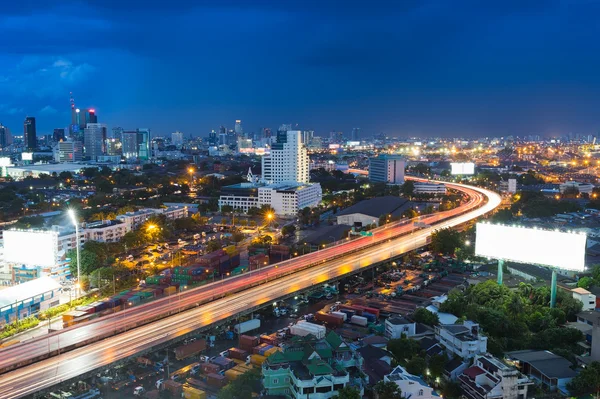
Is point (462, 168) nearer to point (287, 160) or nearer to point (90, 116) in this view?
point (287, 160)

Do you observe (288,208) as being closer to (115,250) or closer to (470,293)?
(115,250)

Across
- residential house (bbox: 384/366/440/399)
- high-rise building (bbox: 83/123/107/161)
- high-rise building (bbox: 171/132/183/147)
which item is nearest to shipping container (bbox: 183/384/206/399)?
residential house (bbox: 384/366/440/399)

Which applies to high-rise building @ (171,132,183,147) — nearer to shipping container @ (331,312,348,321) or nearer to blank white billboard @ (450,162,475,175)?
blank white billboard @ (450,162,475,175)

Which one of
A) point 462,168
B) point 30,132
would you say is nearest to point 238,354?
point 462,168

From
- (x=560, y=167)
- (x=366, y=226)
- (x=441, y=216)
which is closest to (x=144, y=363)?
(x=366, y=226)

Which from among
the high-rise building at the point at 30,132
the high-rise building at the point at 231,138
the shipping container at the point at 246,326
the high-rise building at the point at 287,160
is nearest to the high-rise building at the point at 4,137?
the high-rise building at the point at 30,132

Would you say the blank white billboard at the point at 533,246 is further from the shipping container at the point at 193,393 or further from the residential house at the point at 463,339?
the shipping container at the point at 193,393
